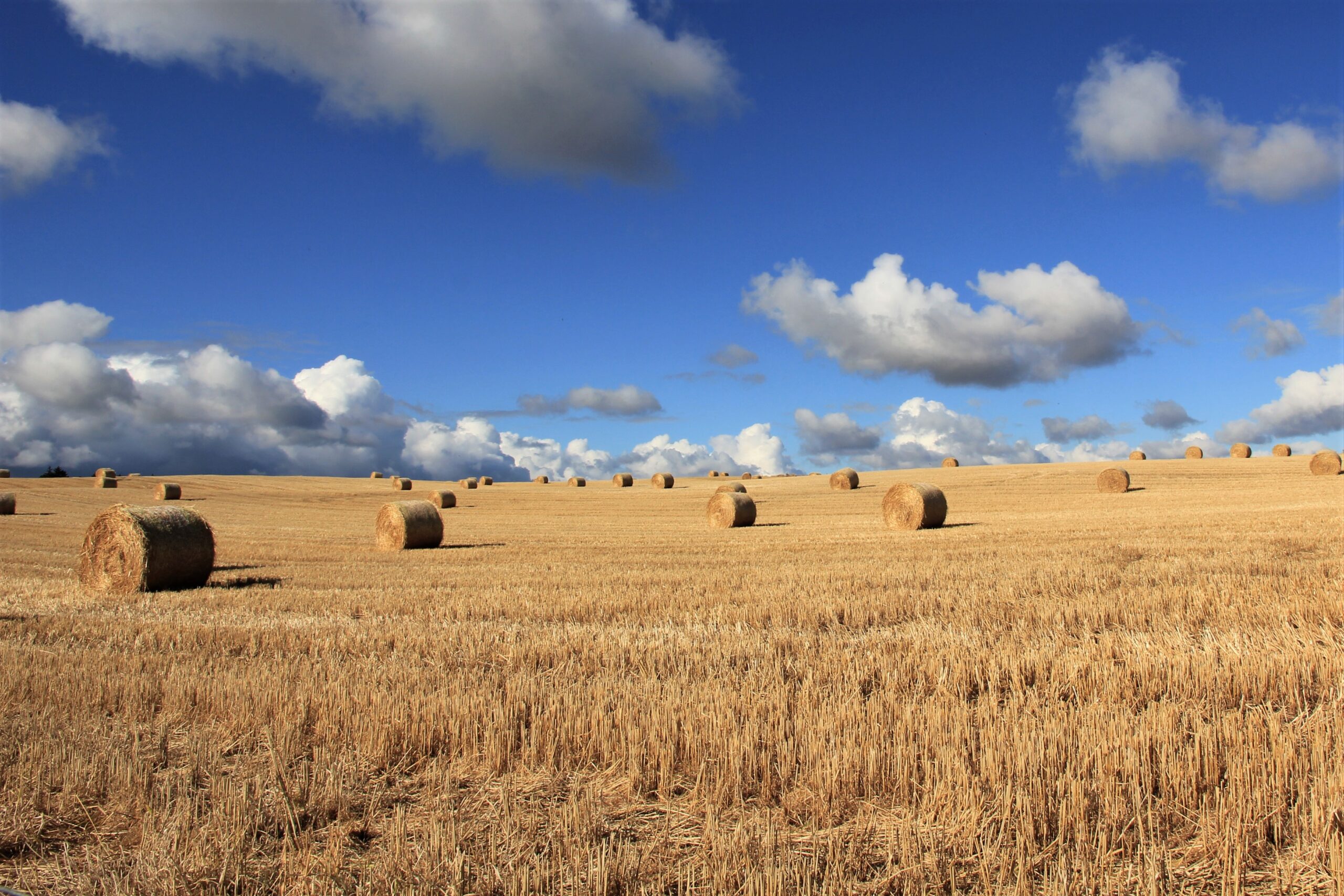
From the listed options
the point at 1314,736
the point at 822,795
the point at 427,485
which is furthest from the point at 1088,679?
the point at 427,485

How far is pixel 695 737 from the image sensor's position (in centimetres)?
423

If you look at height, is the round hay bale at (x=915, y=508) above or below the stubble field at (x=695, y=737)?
above

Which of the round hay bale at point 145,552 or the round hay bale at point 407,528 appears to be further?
the round hay bale at point 407,528

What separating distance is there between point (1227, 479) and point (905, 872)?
140ft

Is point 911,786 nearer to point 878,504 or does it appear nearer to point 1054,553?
point 1054,553

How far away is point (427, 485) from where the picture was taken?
186ft

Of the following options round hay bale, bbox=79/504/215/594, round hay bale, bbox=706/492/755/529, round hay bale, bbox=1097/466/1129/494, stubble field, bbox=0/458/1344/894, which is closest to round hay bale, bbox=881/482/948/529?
round hay bale, bbox=706/492/755/529

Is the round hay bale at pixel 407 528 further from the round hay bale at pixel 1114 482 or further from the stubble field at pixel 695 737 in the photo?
the round hay bale at pixel 1114 482

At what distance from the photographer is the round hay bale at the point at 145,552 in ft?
39.4

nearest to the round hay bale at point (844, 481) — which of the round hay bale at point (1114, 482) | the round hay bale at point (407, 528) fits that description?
the round hay bale at point (1114, 482)

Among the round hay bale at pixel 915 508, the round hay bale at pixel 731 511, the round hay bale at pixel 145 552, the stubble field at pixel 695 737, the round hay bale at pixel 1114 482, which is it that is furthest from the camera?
the round hay bale at pixel 1114 482

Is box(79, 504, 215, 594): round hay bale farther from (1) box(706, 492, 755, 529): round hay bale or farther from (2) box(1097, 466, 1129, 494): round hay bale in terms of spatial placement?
(2) box(1097, 466, 1129, 494): round hay bale

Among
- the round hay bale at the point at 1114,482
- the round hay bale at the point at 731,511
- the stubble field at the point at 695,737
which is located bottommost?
the stubble field at the point at 695,737

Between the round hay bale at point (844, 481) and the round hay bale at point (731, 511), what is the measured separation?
17973 millimetres
